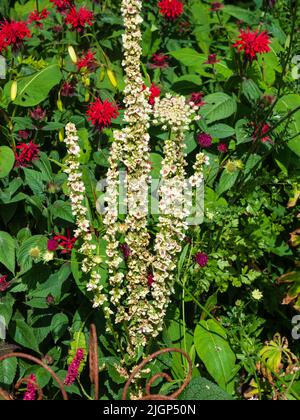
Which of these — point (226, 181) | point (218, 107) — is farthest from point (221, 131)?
point (226, 181)

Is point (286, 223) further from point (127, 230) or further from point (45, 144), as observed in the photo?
point (45, 144)

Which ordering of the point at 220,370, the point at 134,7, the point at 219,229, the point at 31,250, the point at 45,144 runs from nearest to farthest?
1. the point at 134,7
2. the point at 31,250
3. the point at 220,370
4. the point at 219,229
5. the point at 45,144

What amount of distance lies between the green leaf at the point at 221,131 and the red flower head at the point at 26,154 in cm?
67

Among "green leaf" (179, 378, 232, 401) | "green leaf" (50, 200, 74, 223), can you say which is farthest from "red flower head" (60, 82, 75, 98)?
"green leaf" (179, 378, 232, 401)

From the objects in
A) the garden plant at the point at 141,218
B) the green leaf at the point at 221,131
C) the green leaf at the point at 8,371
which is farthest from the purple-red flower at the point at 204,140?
the green leaf at the point at 8,371

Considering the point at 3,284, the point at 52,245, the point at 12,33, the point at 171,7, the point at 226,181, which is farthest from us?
the point at 171,7

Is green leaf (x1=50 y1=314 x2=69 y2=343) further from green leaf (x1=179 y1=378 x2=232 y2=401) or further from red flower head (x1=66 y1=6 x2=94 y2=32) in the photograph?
red flower head (x1=66 y1=6 x2=94 y2=32)

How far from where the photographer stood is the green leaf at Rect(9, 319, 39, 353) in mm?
2070

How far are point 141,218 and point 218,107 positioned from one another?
72cm

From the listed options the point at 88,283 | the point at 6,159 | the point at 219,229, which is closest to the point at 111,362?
the point at 88,283

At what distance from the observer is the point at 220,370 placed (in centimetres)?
209

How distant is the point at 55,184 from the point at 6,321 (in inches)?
19.3

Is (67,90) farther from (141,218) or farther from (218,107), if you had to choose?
(141,218)

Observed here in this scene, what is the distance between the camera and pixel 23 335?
6.84ft
